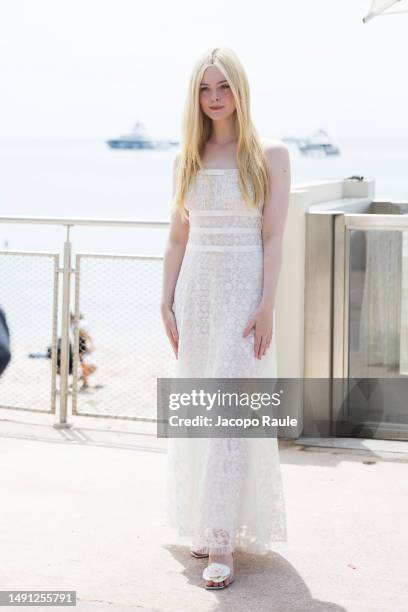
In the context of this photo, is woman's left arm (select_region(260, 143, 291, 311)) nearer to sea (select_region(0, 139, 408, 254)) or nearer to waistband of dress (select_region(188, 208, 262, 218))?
waistband of dress (select_region(188, 208, 262, 218))

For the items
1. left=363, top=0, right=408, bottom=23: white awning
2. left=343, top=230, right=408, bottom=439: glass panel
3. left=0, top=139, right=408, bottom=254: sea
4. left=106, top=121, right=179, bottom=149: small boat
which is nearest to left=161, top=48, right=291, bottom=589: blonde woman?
left=343, top=230, right=408, bottom=439: glass panel

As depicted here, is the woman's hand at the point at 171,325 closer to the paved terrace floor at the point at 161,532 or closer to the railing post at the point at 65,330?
the paved terrace floor at the point at 161,532

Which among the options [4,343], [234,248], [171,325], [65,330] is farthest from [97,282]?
[4,343]

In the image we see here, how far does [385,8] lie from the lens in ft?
20.0

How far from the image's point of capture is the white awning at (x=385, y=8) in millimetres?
6045

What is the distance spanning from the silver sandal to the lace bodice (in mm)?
1124

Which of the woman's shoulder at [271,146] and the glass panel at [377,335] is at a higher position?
the woman's shoulder at [271,146]

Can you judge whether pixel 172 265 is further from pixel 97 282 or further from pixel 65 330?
pixel 97 282

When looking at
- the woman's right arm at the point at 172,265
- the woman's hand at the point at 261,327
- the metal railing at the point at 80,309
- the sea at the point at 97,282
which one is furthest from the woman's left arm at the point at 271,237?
the metal railing at the point at 80,309

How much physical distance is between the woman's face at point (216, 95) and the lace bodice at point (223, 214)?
21 cm

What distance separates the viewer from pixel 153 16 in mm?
78000

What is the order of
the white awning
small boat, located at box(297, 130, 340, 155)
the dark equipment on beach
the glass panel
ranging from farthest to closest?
small boat, located at box(297, 130, 340, 155) → the white awning → the glass panel → the dark equipment on beach

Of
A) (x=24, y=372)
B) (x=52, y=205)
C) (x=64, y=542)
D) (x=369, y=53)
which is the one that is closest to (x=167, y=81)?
(x=369, y=53)

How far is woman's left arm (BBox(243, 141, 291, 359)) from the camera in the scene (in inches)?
152
